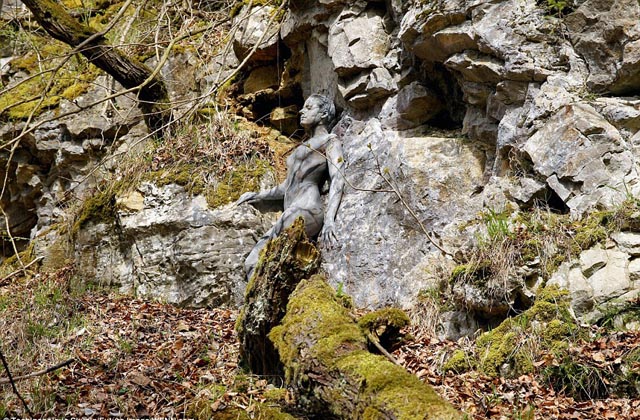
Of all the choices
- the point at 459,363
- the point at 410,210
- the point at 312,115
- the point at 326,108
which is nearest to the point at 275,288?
the point at 459,363

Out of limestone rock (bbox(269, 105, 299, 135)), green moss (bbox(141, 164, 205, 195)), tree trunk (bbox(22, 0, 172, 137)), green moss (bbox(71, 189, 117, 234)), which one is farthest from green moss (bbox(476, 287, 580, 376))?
green moss (bbox(71, 189, 117, 234))

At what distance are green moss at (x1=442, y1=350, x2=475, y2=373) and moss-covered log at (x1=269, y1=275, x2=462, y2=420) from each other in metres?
0.73

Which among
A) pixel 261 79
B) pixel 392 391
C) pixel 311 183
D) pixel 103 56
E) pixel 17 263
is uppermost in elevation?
pixel 103 56

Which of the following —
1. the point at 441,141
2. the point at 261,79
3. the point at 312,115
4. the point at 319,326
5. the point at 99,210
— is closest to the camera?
the point at 319,326

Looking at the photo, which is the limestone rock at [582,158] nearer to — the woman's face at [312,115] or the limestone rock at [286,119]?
the woman's face at [312,115]

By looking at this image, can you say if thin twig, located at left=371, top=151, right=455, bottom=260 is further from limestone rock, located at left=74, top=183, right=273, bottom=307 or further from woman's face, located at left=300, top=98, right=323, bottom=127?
limestone rock, located at left=74, top=183, right=273, bottom=307

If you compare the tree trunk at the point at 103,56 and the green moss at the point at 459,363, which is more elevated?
the tree trunk at the point at 103,56

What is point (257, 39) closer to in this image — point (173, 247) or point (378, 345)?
point (173, 247)

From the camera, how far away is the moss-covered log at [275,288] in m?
5.00

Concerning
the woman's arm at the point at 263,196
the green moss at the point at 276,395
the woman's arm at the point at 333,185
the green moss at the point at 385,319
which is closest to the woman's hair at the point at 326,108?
the woman's arm at the point at 333,185

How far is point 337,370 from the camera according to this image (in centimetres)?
396

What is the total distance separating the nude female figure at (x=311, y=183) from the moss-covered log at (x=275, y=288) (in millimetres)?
1481

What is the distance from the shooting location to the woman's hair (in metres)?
7.40

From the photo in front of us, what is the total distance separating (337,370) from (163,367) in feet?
6.48
